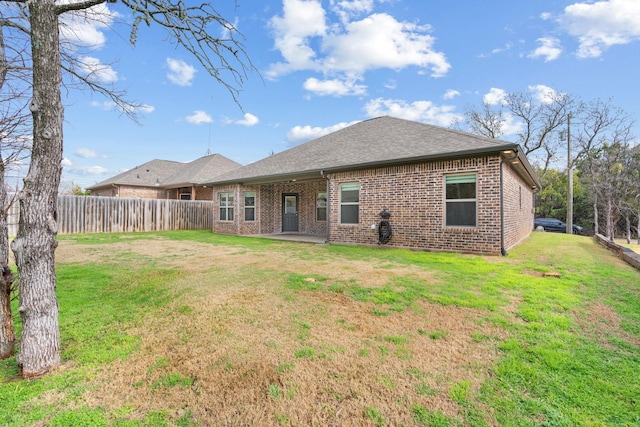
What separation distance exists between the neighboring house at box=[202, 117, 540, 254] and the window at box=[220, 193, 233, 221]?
0.93m

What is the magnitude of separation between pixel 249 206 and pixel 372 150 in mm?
7229

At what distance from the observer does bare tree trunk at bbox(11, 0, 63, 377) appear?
2.31 meters

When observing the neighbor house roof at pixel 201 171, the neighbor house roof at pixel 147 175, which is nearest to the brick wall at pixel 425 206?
the neighbor house roof at pixel 201 171

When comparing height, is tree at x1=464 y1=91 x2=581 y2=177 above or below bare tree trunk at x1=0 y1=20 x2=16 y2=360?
above

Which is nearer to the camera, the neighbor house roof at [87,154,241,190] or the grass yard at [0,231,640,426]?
the grass yard at [0,231,640,426]

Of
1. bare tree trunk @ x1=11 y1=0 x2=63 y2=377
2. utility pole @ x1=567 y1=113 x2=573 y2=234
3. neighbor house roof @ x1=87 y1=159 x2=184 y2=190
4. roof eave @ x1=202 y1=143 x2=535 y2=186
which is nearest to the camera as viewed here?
bare tree trunk @ x1=11 y1=0 x2=63 y2=377

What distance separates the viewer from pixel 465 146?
26.9 ft

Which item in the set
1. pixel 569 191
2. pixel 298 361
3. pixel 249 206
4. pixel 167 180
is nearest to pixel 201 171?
pixel 167 180

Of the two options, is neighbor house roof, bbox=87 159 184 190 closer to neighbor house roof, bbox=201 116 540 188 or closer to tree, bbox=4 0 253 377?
neighbor house roof, bbox=201 116 540 188

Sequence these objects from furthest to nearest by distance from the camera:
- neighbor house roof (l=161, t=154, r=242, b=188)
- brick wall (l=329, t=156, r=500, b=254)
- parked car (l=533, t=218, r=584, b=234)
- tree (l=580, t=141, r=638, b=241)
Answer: parked car (l=533, t=218, r=584, b=234) → neighbor house roof (l=161, t=154, r=242, b=188) → tree (l=580, t=141, r=638, b=241) → brick wall (l=329, t=156, r=500, b=254)

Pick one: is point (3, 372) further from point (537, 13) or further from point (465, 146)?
point (537, 13)

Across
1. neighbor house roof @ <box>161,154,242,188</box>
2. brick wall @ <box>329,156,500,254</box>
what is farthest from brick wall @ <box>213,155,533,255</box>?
neighbor house roof @ <box>161,154,242,188</box>

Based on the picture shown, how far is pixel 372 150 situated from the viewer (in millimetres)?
10812

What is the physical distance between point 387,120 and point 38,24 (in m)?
12.9
